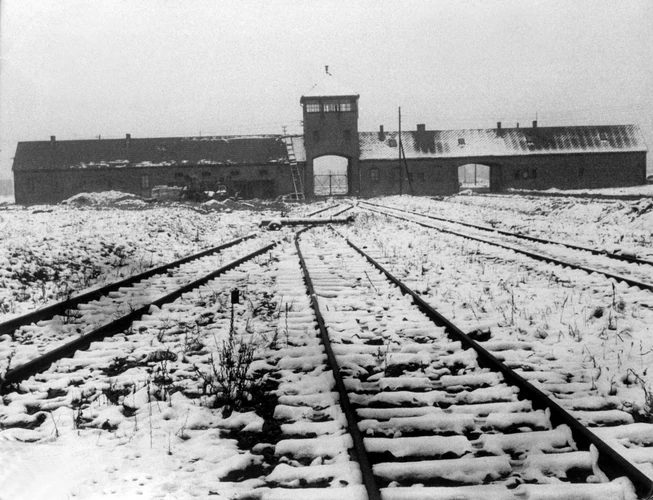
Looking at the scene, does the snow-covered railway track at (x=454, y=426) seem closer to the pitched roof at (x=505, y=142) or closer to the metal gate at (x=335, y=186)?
the pitched roof at (x=505, y=142)

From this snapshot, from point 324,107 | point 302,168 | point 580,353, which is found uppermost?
point 324,107

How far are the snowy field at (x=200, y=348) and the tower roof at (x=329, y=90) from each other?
41.6 metres

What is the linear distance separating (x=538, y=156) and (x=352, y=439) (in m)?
57.9

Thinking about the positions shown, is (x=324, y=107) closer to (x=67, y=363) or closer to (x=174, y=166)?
(x=174, y=166)

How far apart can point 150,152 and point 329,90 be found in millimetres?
17989

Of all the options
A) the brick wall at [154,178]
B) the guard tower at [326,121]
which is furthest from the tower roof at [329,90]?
the brick wall at [154,178]

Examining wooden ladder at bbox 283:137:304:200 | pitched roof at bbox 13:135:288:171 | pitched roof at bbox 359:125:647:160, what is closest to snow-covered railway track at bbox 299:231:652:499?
wooden ladder at bbox 283:137:304:200

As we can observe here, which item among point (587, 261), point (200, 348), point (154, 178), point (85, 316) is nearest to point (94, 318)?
point (85, 316)

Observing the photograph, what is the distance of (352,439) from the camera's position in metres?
3.47

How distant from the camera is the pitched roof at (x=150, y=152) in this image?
5294 centimetres

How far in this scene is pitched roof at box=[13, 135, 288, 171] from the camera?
174 ft

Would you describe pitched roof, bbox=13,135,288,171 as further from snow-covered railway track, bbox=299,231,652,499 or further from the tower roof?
snow-covered railway track, bbox=299,231,652,499

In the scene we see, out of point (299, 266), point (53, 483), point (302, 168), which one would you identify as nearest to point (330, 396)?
point (53, 483)

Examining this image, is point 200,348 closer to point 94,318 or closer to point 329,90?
point 94,318
